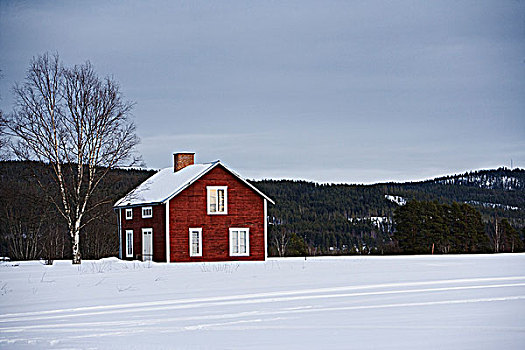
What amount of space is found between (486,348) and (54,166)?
30.0 metres

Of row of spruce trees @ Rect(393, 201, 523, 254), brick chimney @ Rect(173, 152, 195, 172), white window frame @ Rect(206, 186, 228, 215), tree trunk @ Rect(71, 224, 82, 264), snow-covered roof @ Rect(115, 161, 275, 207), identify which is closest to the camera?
tree trunk @ Rect(71, 224, 82, 264)

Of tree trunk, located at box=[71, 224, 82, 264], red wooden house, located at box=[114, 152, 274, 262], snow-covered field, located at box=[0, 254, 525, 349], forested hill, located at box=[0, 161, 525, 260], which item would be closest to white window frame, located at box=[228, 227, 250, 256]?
red wooden house, located at box=[114, 152, 274, 262]

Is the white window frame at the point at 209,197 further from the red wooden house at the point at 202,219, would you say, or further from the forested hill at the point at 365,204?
the forested hill at the point at 365,204

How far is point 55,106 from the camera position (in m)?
36.8

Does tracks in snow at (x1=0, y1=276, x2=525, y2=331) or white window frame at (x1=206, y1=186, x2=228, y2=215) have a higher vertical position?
white window frame at (x1=206, y1=186, x2=228, y2=215)

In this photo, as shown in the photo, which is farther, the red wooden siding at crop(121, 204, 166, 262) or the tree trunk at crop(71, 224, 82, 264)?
the red wooden siding at crop(121, 204, 166, 262)

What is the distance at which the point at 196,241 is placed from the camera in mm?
38438

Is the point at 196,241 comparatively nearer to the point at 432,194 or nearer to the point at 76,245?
the point at 76,245

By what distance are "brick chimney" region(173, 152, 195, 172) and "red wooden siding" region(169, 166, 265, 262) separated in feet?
20.4

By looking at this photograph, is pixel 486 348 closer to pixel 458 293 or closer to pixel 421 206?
pixel 458 293

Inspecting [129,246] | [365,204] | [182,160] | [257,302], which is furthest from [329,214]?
[257,302]

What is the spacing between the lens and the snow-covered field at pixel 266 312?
11.9m

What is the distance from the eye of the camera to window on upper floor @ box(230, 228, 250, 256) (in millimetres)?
39344

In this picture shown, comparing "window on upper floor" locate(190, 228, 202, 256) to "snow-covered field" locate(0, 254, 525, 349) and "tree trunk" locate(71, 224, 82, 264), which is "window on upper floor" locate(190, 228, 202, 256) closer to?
"tree trunk" locate(71, 224, 82, 264)
